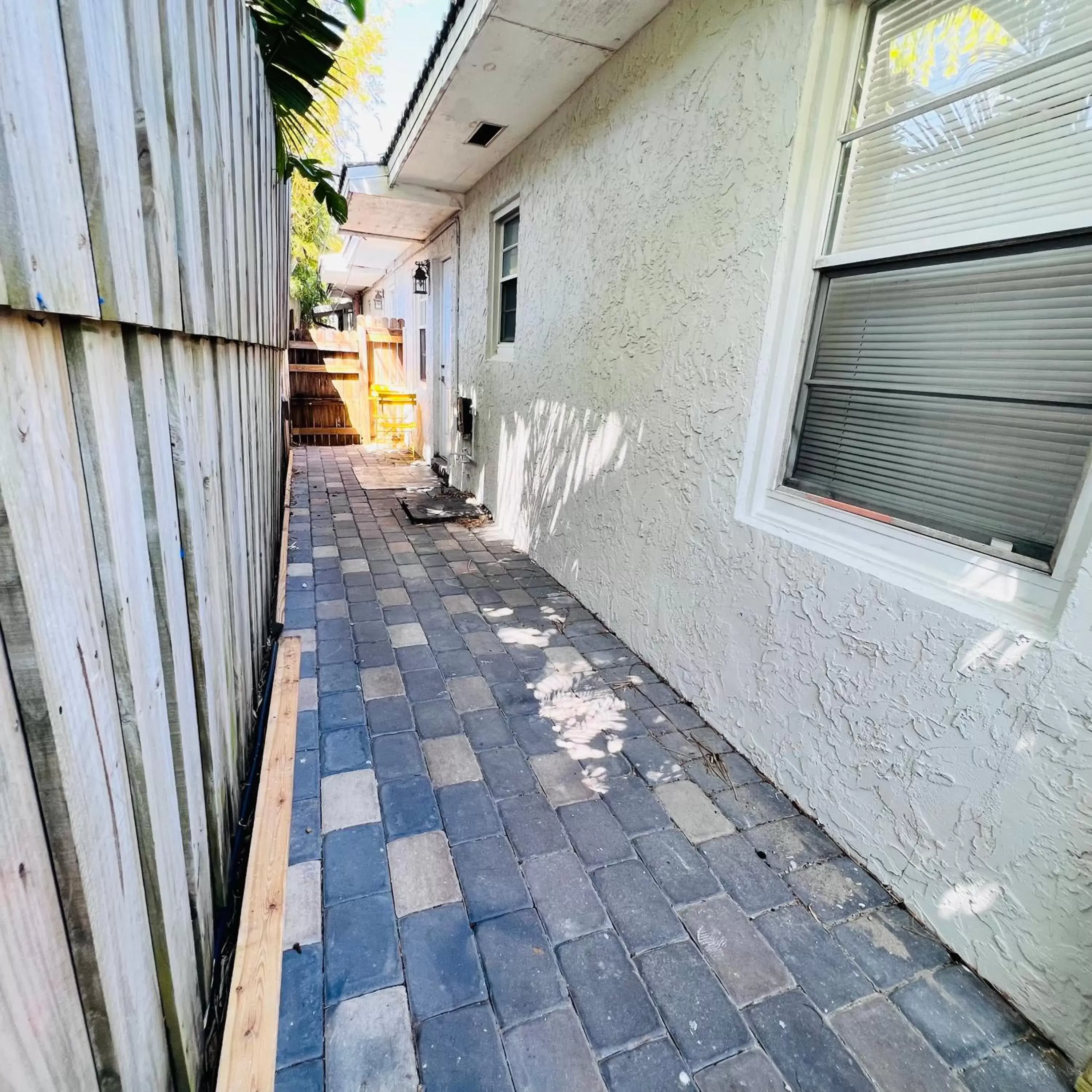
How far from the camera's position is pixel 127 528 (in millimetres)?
876

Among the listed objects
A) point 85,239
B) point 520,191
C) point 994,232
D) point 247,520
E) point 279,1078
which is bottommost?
point 279,1078

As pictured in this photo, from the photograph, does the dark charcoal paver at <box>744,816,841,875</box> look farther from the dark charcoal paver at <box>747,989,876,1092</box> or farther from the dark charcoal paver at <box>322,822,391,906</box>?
the dark charcoal paver at <box>322,822,391,906</box>

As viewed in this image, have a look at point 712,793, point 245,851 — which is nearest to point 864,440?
point 712,793

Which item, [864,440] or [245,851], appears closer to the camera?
[245,851]

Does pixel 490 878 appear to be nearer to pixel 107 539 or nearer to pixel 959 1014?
pixel 959 1014

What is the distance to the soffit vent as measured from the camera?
4.51m

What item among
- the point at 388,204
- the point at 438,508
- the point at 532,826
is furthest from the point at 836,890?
the point at 388,204

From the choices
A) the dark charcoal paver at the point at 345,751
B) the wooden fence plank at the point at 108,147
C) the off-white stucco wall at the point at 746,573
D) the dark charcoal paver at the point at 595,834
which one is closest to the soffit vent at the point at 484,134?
the off-white stucco wall at the point at 746,573

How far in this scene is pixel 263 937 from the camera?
1.52 metres

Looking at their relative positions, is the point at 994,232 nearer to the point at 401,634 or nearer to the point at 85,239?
the point at 85,239

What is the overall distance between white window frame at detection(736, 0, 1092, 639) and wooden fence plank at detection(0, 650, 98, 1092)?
6.83 ft

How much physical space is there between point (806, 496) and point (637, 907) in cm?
163

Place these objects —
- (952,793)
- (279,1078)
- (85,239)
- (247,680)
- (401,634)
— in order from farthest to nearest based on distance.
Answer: (401,634) < (247,680) < (952,793) < (279,1078) < (85,239)

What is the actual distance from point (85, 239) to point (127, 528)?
1.33 feet
